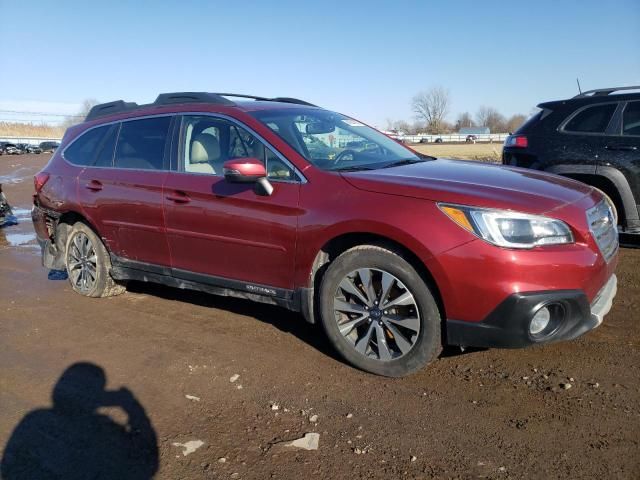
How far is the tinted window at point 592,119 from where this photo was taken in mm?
6113

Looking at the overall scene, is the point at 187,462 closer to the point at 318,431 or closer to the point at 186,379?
the point at 318,431

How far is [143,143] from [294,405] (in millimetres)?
2813

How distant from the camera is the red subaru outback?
3.07 meters

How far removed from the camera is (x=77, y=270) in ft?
18.0

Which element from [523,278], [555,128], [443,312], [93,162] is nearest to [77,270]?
[93,162]

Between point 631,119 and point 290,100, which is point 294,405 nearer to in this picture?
point 290,100

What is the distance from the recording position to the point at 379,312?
3.42 metres

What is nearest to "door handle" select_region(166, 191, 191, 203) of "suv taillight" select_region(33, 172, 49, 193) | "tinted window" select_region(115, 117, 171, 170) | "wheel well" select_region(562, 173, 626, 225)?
"tinted window" select_region(115, 117, 171, 170)

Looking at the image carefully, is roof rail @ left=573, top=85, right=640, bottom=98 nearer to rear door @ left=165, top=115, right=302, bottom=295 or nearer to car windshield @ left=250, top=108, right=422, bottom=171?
car windshield @ left=250, top=108, right=422, bottom=171

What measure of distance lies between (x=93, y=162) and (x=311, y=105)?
217 cm

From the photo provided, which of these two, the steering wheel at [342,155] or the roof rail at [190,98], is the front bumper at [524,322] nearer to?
the steering wheel at [342,155]

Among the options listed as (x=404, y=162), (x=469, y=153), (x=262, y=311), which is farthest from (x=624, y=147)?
(x=469, y=153)

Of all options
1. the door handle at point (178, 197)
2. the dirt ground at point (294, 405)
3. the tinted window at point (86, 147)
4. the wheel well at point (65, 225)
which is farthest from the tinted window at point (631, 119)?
the wheel well at point (65, 225)

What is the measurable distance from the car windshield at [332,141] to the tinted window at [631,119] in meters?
2.88
